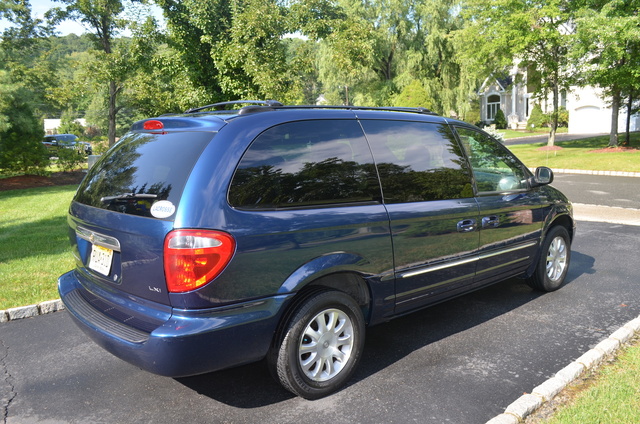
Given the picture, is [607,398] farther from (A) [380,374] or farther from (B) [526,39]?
(B) [526,39]

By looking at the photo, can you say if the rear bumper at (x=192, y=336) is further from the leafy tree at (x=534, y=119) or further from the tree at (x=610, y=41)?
the leafy tree at (x=534, y=119)

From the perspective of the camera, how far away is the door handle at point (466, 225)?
13.5 ft

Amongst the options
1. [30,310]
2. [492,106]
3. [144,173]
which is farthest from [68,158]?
[492,106]

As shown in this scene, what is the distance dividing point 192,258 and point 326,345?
44.8 inches

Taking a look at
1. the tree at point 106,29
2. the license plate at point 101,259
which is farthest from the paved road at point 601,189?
the tree at point 106,29

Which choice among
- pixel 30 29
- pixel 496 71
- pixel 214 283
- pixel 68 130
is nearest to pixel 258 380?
pixel 214 283

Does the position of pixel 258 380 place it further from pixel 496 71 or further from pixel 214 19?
pixel 496 71

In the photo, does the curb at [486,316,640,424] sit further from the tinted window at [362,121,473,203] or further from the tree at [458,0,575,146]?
the tree at [458,0,575,146]

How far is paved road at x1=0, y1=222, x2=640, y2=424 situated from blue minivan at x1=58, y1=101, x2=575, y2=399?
35cm

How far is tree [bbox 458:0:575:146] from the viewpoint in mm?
22953

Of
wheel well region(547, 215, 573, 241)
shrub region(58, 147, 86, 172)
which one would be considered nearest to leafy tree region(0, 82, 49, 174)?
shrub region(58, 147, 86, 172)

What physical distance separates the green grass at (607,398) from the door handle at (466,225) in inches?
54.3

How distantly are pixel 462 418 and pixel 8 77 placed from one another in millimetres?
19634

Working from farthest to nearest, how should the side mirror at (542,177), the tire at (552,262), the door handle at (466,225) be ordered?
the tire at (552,262) → the side mirror at (542,177) → the door handle at (466,225)
